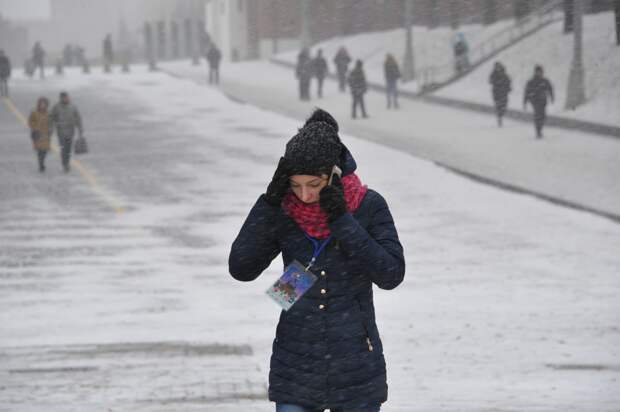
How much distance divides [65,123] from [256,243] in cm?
2349

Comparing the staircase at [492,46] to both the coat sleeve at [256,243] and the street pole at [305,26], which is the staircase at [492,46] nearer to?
the street pole at [305,26]

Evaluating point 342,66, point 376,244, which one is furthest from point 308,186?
point 342,66

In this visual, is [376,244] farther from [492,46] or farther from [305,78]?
[492,46]

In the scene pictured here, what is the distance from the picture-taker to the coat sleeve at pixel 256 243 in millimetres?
4840

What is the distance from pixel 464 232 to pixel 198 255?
12.8ft

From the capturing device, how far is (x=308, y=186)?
15.4 ft

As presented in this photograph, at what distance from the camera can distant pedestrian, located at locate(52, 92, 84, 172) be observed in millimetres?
27547

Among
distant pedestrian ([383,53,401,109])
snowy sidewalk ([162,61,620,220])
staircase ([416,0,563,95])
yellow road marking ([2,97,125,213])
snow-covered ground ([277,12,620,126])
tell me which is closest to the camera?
yellow road marking ([2,97,125,213])

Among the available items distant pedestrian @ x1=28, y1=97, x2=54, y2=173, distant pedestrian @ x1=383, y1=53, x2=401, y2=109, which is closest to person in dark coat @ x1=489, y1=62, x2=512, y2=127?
distant pedestrian @ x1=383, y1=53, x2=401, y2=109

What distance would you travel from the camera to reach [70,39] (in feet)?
508

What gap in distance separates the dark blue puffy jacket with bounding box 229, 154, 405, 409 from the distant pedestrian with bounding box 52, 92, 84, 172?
2311cm

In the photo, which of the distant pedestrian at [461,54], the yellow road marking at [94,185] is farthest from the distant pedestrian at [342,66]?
the yellow road marking at [94,185]

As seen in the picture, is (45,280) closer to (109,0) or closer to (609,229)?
(609,229)

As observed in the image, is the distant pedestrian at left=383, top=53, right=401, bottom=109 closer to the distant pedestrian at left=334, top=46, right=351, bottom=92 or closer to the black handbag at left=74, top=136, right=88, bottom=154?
the distant pedestrian at left=334, top=46, right=351, bottom=92
